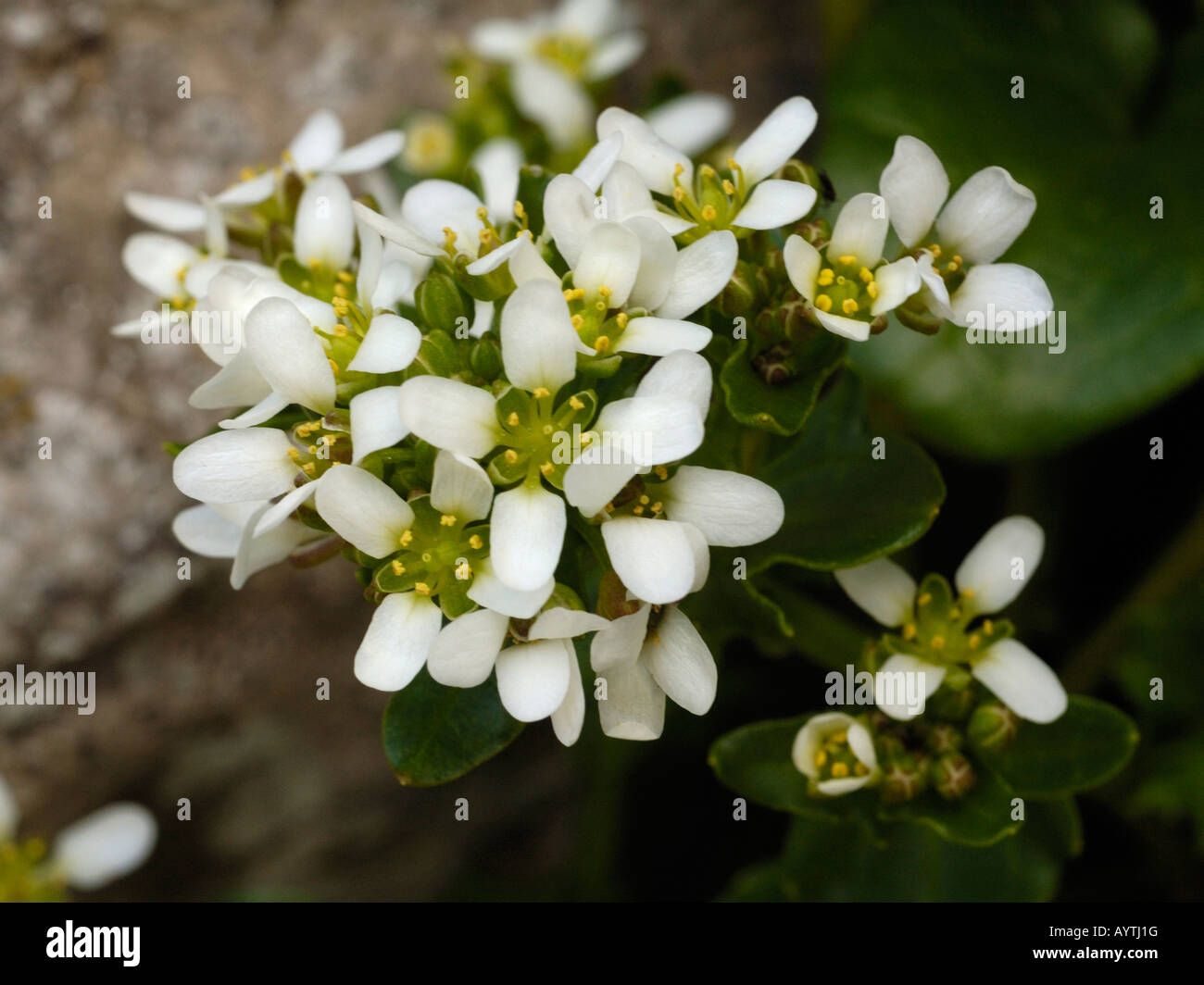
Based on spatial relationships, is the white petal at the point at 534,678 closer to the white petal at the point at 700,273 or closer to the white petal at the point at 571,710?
the white petal at the point at 571,710

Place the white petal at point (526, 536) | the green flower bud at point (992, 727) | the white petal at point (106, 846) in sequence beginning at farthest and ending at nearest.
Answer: the white petal at point (106, 846), the green flower bud at point (992, 727), the white petal at point (526, 536)

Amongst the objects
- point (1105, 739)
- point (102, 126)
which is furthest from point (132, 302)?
point (1105, 739)

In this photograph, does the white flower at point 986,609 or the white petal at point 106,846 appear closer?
the white flower at point 986,609

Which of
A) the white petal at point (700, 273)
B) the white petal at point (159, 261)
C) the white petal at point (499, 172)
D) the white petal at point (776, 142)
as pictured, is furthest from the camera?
the white petal at point (499, 172)

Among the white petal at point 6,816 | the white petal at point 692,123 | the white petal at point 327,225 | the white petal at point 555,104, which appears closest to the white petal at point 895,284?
the white petal at point 327,225

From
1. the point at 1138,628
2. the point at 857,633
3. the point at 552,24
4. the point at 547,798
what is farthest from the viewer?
the point at 547,798

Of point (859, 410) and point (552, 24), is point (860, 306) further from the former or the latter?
point (552, 24)

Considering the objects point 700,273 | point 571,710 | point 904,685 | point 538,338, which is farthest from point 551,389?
point 904,685
